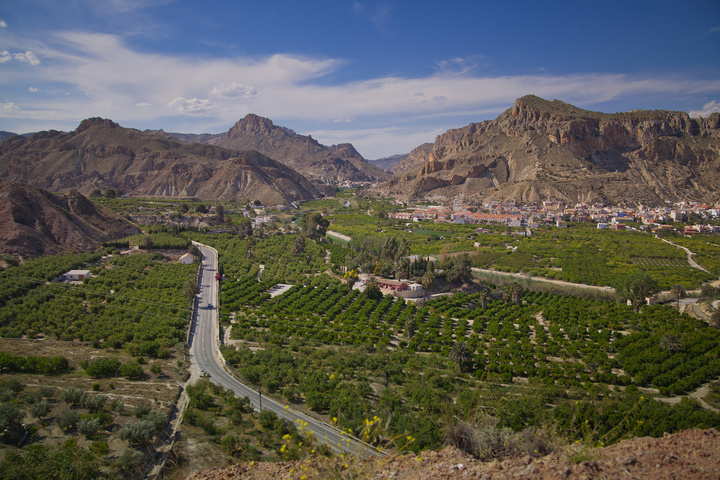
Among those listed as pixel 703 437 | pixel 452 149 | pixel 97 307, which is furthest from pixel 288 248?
pixel 452 149

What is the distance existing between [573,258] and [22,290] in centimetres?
6051

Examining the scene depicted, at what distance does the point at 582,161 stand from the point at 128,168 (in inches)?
5866

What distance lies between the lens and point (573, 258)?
51750 millimetres

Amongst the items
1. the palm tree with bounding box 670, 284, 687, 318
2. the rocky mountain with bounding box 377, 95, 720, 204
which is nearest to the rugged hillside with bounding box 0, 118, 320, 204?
the rocky mountain with bounding box 377, 95, 720, 204

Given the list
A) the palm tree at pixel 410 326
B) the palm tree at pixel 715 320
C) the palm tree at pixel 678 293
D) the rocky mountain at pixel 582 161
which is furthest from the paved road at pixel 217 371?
the rocky mountain at pixel 582 161

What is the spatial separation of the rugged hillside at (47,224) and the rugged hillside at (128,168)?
55316 millimetres

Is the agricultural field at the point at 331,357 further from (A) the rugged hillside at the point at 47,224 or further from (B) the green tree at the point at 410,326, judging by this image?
(A) the rugged hillside at the point at 47,224

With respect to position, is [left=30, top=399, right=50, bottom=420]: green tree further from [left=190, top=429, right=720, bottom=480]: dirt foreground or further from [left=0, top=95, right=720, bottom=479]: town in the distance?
[left=190, top=429, right=720, bottom=480]: dirt foreground

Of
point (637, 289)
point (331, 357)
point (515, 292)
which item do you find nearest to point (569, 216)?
point (637, 289)

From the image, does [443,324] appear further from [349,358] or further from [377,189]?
[377,189]

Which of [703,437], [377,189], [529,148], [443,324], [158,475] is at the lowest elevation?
[443,324]

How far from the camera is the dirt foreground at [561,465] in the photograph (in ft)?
19.3

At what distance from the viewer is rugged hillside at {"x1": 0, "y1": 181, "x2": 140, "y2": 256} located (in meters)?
38.5

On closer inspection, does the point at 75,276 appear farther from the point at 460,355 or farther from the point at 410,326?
the point at 460,355
